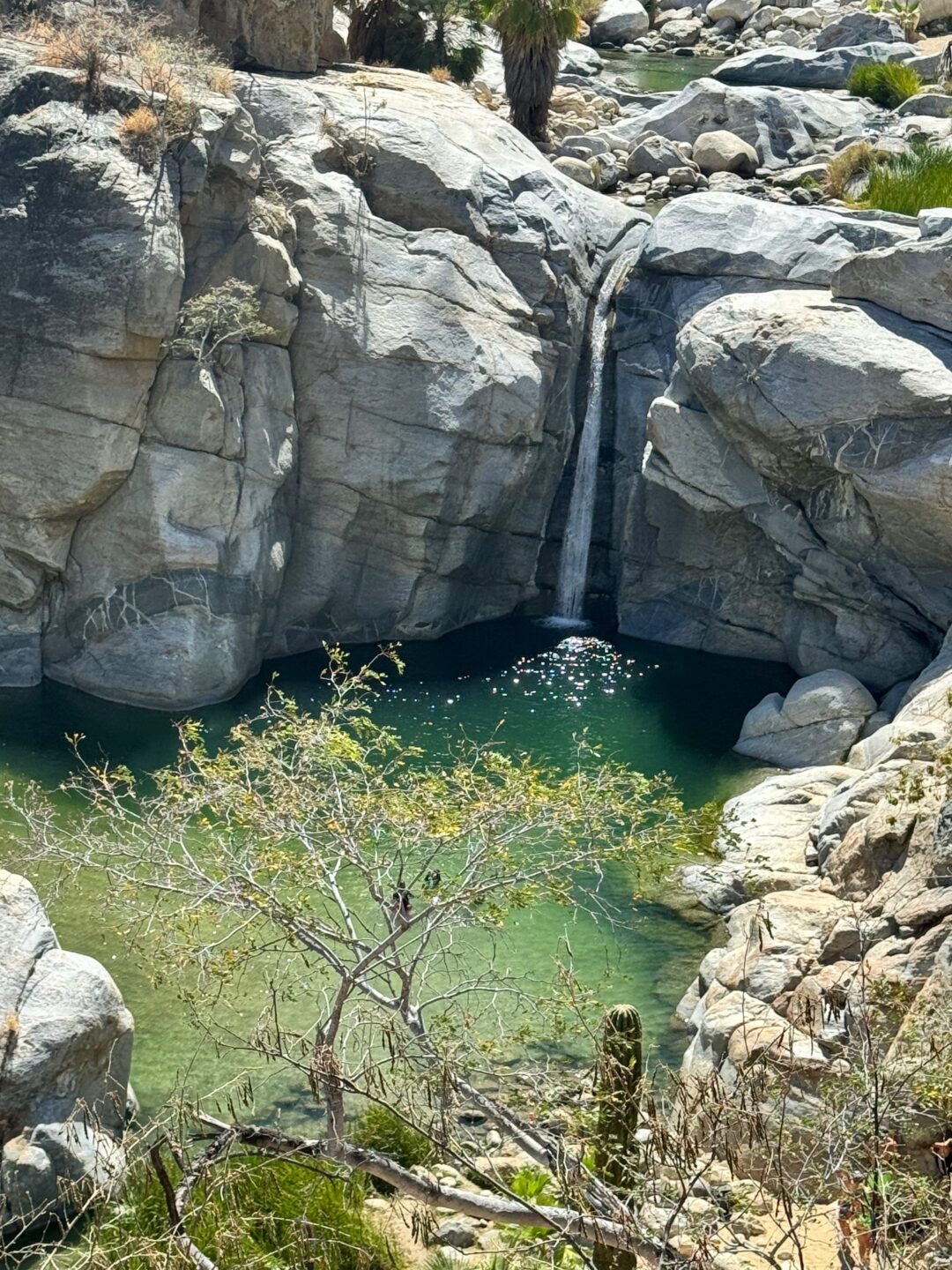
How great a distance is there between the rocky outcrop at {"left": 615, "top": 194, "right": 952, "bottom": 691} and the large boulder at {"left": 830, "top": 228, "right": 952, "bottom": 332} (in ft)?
0.89

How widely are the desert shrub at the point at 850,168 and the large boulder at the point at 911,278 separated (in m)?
10.3

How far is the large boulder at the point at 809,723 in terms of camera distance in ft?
80.3

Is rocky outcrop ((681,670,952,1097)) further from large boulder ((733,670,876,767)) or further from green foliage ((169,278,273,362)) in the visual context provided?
green foliage ((169,278,273,362))

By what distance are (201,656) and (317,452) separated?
4344 mm

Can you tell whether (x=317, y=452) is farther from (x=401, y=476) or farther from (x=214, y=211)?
(x=214, y=211)

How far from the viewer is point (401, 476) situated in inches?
1084

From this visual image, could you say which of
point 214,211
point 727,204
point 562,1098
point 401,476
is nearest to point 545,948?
point 562,1098

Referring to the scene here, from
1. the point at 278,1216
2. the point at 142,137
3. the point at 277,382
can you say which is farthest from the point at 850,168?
the point at 278,1216

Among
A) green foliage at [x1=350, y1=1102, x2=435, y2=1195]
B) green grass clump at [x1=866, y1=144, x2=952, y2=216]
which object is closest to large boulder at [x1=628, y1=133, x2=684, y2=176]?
green grass clump at [x1=866, y1=144, x2=952, y2=216]

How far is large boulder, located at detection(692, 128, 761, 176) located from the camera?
124ft

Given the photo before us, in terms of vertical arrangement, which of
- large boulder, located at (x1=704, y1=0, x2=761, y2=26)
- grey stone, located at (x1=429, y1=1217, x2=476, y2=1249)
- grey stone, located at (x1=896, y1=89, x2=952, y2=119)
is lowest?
grey stone, located at (x1=429, y1=1217, x2=476, y2=1249)

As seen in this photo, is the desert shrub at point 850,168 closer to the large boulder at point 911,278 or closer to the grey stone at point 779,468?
the grey stone at point 779,468

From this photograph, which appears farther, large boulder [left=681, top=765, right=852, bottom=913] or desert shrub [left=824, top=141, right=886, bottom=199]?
desert shrub [left=824, top=141, right=886, bottom=199]

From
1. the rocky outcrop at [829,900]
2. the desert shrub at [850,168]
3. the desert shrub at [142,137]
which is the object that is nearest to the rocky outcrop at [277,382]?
the desert shrub at [142,137]
